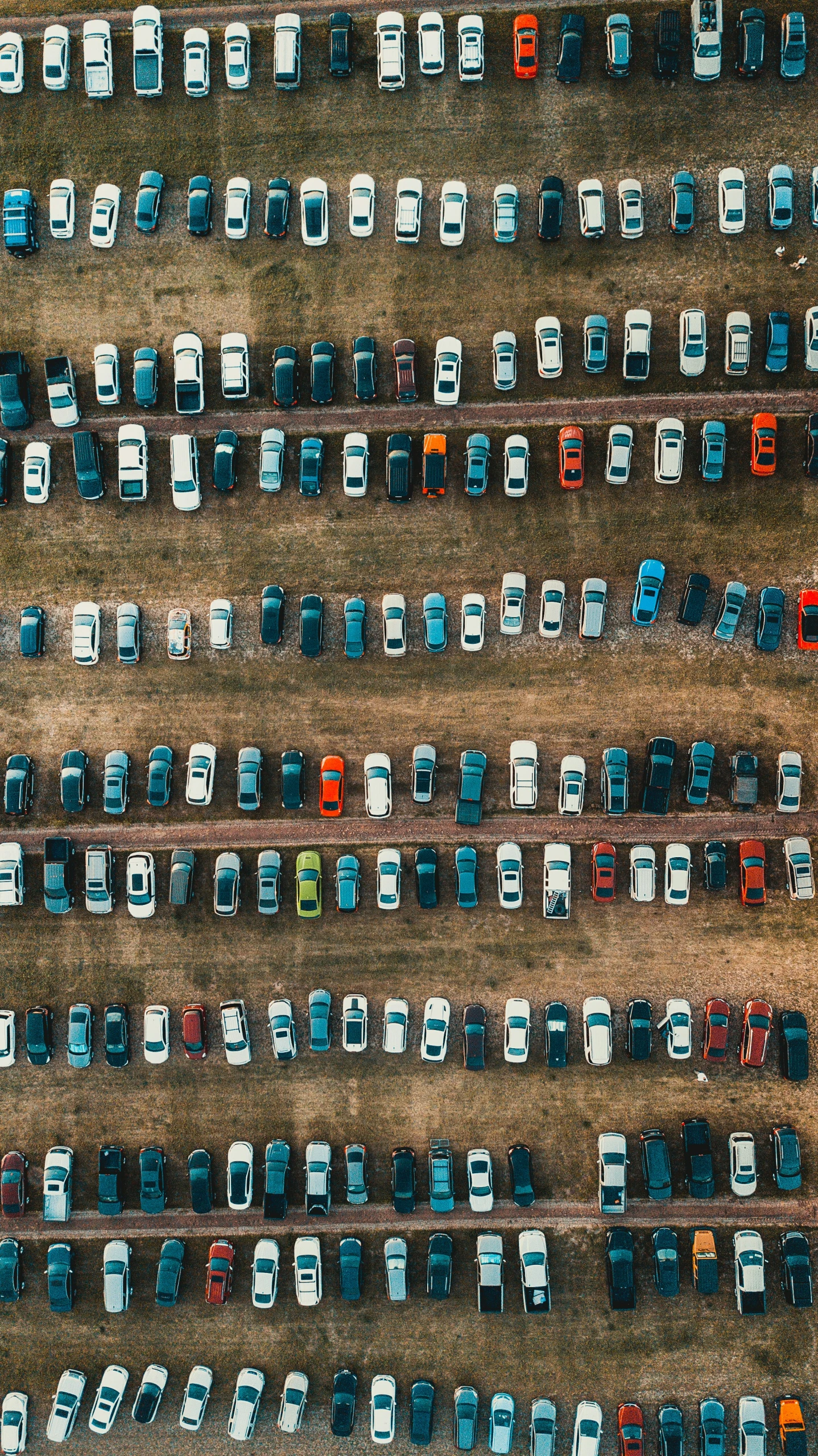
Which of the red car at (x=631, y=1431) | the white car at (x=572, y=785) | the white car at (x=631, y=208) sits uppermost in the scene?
the white car at (x=631, y=208)

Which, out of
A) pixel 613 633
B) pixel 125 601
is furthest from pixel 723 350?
pixel 125 601

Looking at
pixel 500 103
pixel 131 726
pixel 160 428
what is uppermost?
pixel 500 103

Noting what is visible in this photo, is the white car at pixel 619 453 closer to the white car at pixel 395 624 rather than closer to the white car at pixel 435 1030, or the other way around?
the white car at pixel 395 624

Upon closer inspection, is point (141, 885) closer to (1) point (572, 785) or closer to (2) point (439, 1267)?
(1) point (572, 785)

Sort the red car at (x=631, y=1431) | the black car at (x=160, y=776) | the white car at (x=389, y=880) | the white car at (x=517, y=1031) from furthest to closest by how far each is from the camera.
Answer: the black car at (x=160, y=776)
the white car at (x=389, y=880)
the white car at (x=517, y=1031)
the red car at (x=631, y=1431)

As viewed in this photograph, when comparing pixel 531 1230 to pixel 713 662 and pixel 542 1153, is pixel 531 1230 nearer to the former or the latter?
pixel 542 1153

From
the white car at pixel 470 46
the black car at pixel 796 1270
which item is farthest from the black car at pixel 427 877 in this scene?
the white car at pixel 470 46
